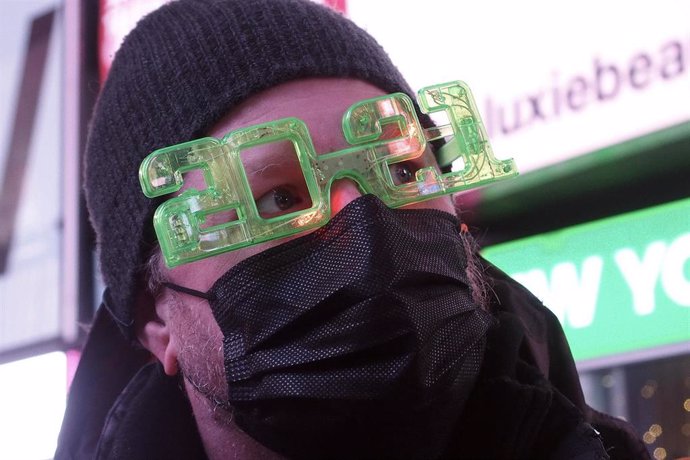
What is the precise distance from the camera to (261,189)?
133 centimetres

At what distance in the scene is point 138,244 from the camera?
1.47 metres

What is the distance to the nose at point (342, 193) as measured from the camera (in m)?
1.28

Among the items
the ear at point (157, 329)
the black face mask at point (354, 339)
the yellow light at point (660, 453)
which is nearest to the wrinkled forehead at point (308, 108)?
the black face mask at point (354, 339)

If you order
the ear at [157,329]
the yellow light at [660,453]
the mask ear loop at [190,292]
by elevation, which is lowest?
the yellow light at [660,453]

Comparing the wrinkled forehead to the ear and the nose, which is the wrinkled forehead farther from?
the ear

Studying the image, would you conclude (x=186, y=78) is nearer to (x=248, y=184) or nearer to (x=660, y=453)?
(x=248, y=184)

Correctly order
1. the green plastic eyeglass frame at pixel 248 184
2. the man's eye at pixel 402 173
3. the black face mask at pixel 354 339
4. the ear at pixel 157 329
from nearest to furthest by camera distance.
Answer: the black face mask at pixel 354 339 < the green plastic eyeglass frame at pixel 248 184 < the man's eye at pixel 402 173 < the ear at pixel 157 329

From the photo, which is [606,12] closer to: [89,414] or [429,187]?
[429,187]

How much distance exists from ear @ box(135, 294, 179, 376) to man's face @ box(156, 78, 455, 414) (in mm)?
24

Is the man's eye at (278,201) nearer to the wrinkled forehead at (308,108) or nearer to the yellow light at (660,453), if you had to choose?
the wrinkled forehead at (308,108)

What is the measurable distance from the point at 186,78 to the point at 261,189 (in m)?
0.26

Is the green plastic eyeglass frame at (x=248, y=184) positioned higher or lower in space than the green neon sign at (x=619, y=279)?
higher

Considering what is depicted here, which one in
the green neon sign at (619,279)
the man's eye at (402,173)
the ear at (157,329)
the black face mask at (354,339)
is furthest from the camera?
the green neon sign at (619,279)

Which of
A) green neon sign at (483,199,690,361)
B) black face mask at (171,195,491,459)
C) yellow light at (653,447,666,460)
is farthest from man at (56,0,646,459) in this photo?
yellow light at (653,447,666,460)
